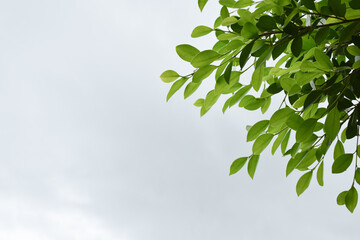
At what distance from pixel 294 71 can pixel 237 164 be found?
252 mm

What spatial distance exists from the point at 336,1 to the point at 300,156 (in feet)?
1.32

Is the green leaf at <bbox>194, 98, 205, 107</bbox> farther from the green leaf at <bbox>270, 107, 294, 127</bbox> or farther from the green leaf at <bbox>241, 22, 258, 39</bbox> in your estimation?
the green leaf at <bbox>241, 22, 258, 39</bbox>

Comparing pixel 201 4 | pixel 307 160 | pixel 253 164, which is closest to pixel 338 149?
pixel 307 160

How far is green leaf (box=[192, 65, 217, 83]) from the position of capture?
0.71 m

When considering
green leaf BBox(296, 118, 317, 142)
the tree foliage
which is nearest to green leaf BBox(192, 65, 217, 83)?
the tree foliage

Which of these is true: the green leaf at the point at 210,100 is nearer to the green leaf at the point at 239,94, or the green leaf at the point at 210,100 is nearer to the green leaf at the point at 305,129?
the green leaf at the point at 239,94

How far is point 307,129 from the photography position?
0.71m

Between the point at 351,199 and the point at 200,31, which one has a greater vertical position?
the point at 200,31

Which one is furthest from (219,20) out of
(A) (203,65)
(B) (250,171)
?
(B) (250,171)

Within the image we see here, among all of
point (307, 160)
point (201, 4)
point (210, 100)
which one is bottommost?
point (307, 160)

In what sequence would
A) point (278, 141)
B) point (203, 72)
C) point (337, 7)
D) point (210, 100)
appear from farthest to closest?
point (278, 141) < point (210, 100) < point (203, 72) < point (337, 7)

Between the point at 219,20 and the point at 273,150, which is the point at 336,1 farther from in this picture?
the point at 273,150

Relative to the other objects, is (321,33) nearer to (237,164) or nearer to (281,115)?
(281,115)

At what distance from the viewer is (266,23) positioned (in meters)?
0.63
